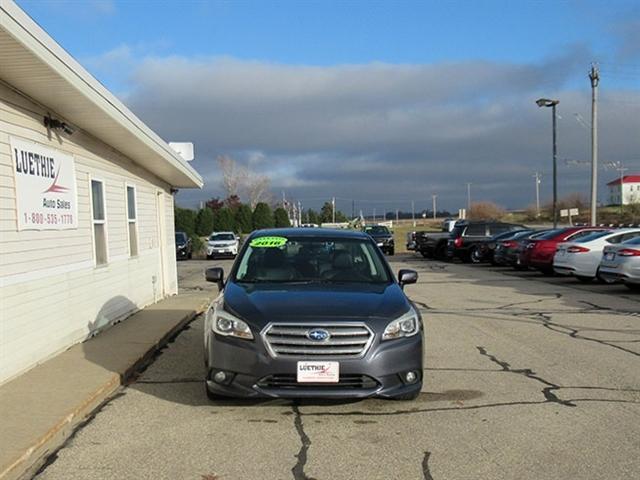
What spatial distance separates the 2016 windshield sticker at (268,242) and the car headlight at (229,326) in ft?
4.93

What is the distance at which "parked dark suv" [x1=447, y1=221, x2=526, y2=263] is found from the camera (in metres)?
29.5

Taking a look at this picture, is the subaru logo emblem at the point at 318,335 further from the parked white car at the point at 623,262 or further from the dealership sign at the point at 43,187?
the parked white car at the point at 623,262

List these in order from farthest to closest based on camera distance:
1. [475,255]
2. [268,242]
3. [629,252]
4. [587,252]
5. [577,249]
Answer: [475,255], [577,249], [587,252], [629,252], [268,242]

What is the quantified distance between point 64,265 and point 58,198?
0.89m

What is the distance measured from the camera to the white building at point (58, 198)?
6.84m

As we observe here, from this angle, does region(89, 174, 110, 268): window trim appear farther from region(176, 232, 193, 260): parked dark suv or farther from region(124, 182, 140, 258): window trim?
region(176, 232, 193, 260): parked dark suv

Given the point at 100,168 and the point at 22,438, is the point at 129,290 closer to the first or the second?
the point at 100,168

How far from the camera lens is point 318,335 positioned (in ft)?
17.5

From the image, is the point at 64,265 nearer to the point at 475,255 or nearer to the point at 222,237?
the point at 475,255

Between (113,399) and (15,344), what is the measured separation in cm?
148

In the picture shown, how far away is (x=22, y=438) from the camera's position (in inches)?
195

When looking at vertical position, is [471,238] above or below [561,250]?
below

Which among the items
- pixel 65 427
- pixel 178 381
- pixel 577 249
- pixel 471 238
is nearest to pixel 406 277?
pixel 178 381

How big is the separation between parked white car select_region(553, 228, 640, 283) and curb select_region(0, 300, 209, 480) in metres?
13.1
